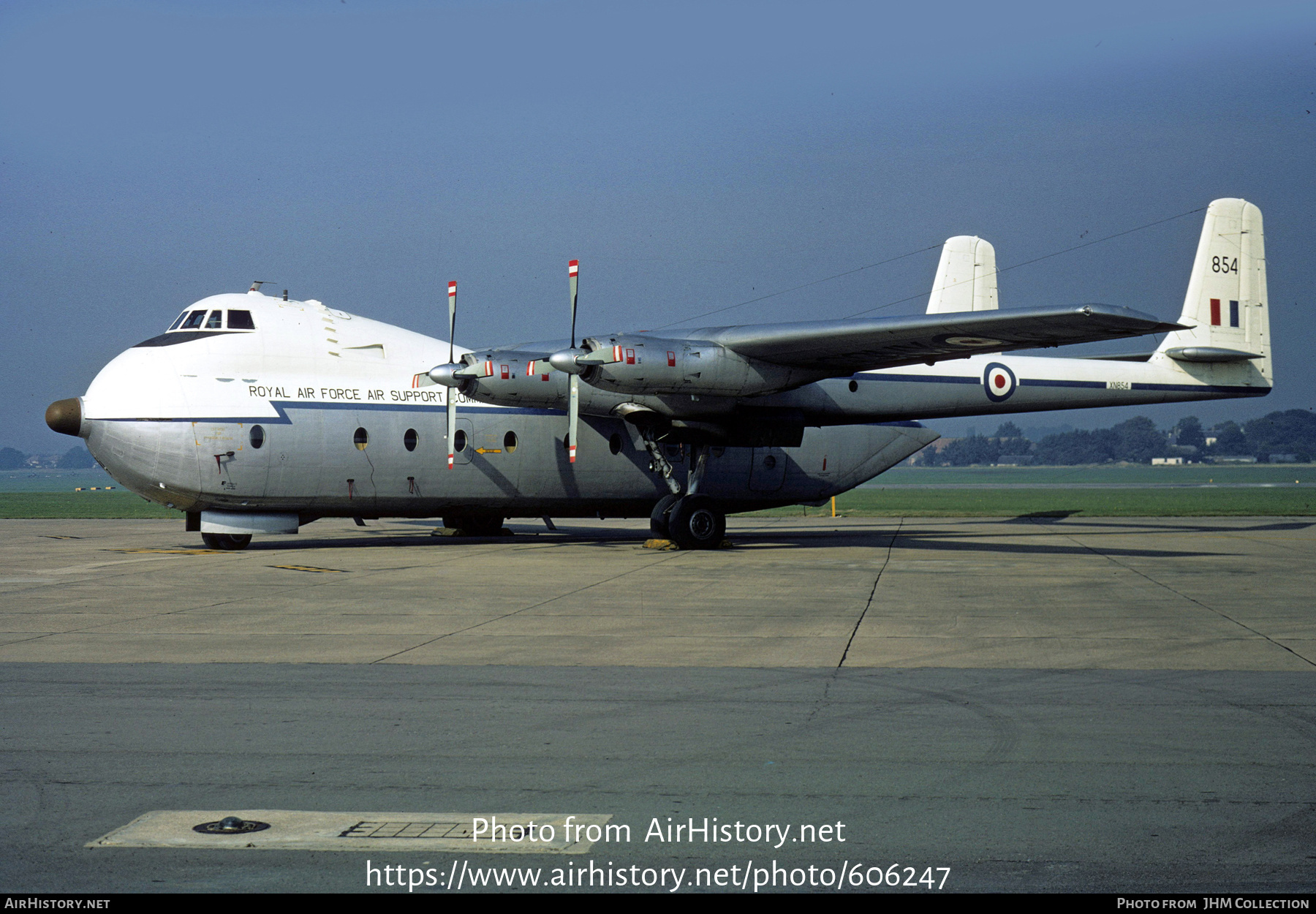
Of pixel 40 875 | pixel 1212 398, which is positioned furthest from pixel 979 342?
pixel 40 875

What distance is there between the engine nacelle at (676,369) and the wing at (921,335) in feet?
0.94

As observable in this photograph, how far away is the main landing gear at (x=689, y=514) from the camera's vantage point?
23.7 meters

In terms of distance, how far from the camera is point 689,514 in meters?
23.8

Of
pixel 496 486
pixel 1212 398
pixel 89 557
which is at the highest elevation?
pixel 1212 398

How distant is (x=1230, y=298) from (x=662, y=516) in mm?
15547

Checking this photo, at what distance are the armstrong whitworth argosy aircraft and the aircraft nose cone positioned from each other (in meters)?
0.04

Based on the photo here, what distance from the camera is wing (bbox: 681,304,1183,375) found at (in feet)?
61.3

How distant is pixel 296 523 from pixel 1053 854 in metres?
20.4

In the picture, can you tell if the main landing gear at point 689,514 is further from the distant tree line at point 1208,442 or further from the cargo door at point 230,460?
the distant tree line at point 1208,442

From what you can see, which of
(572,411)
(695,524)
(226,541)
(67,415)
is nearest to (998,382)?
(695,524)

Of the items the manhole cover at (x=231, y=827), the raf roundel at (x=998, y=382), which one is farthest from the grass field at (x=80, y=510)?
the manhole cover at (x=231, y=827)

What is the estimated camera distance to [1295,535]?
27.5 m

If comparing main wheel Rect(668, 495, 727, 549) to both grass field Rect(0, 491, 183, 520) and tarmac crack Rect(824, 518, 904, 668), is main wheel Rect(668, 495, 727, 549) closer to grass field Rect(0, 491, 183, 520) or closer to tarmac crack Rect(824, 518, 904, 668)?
tarmac crack Rect(824, 518, 904, 668)

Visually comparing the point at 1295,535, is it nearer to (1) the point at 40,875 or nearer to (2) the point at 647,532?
(2) the point at 647,532
